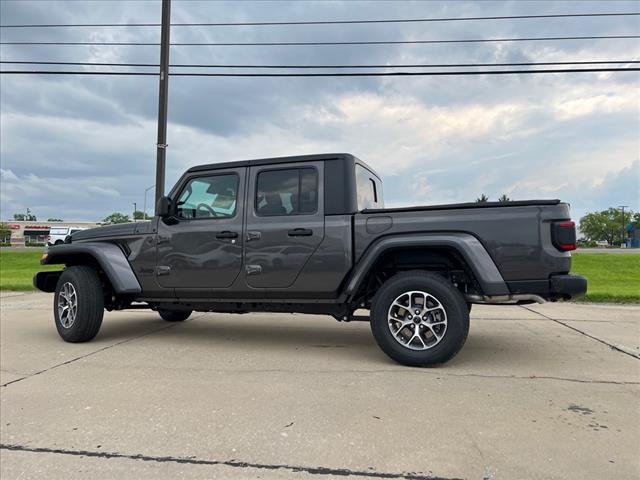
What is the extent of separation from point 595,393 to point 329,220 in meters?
2.60

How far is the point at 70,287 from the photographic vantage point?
17.3 feet

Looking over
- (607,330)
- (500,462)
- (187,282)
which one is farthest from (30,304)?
(607,330)

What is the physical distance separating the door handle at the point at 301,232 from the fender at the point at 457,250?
603 mm

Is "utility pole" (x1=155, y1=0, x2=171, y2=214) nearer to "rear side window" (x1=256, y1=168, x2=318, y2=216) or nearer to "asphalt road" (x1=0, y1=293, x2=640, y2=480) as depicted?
"asphalt road" (x1=0, y1=293, x2=640, y2=480)

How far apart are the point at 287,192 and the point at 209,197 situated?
3.18 ft

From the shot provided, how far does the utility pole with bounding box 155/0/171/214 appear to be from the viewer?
9734mm

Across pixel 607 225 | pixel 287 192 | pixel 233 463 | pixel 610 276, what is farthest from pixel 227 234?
pixel 607 225

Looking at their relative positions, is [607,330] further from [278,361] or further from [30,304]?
[30,304]

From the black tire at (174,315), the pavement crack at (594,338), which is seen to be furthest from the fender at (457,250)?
the black tire at (174,315)

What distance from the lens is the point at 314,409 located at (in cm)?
310

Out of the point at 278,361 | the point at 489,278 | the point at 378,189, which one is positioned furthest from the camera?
the point at 378,189

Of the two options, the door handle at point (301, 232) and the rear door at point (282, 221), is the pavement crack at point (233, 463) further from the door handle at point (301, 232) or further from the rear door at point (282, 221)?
the door handle at point (301, 232)

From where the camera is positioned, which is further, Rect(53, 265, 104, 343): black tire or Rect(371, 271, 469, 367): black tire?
Rect(53, 265, 104, 343): black tire

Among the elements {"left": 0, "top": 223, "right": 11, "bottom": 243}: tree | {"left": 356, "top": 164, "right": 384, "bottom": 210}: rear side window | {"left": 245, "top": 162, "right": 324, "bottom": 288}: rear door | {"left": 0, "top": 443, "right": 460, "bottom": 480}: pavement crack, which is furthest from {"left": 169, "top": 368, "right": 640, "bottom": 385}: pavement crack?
{"left": 0, "top": 223, "right": 11, "bottom": 243}: tree
